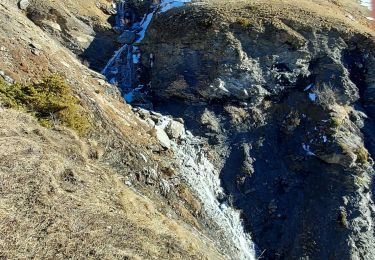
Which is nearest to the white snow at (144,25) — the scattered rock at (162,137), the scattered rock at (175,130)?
the scattered rock at (175,130)

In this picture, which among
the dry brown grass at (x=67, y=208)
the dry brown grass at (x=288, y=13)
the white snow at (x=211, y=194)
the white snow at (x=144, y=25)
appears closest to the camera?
the dry brown grass at (x=67, y=208)

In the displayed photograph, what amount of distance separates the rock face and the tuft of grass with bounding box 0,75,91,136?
8.29 metres

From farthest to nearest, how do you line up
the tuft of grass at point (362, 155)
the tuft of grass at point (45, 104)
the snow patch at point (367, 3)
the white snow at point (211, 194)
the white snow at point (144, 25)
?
the snow patch at point (367, 3), the white snow at point (144, 25), the tuft of grass at point (362, 155), the white snow at point (211, 194), the tuft of grass at point (45, 104)

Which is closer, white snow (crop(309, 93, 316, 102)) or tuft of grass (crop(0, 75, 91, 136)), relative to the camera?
tuft of grass (crop(0, 75, 91, 136))

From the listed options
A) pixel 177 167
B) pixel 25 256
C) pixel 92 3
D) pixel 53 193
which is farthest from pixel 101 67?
pixel 25 256

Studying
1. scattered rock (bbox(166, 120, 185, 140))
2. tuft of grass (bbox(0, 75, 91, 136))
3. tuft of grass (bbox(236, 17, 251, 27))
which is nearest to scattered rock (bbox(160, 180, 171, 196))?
tuft of grass (bbox(0, 75, 91, 136))

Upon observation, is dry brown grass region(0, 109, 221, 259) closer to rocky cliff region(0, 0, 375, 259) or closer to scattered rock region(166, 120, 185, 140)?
rocky cliff region(0, 0, 375, 259)

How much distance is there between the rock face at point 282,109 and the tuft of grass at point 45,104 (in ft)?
27.2

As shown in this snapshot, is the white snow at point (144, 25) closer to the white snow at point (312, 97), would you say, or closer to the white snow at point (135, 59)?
the white snow at point (135, 59)

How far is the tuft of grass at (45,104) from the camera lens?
14055 mm

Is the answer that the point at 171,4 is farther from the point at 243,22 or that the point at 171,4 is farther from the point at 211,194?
the point at 211,194

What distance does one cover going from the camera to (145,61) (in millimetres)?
26203

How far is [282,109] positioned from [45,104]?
13853mm

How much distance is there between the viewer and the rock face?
1916 centimetres
